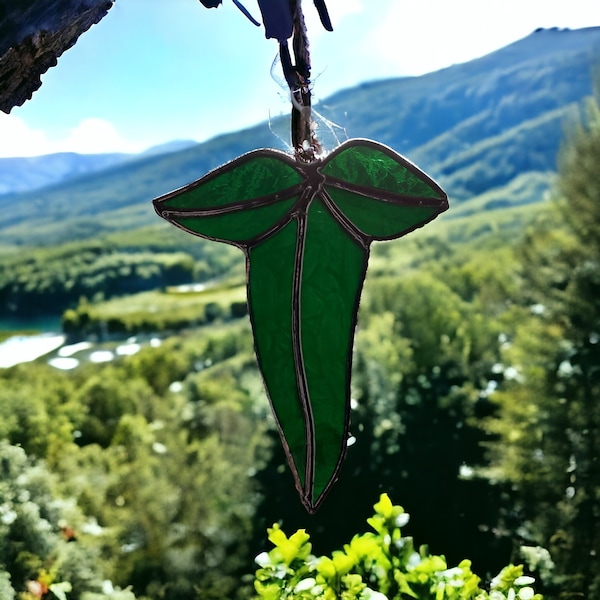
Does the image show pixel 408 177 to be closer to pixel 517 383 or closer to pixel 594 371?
pixel 594 371

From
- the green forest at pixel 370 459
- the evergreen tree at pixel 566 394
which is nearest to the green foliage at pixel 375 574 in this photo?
the green forest at pixel 370 459

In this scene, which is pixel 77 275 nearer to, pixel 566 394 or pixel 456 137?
pixel 566 394

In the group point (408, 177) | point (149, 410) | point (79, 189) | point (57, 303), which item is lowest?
point (149, 410)

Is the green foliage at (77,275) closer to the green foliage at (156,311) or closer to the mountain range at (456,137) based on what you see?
the green foliage at (156,311)

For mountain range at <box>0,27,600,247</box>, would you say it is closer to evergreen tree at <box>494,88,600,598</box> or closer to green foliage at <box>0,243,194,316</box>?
green foliage at <box>0,243,194,316</box>

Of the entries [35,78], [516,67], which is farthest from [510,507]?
[516,67]

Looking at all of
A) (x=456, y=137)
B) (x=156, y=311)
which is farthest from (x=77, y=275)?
(x=456, y=137)

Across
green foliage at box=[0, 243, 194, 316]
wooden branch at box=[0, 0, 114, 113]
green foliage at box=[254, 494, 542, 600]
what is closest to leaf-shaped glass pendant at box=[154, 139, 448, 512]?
wooden branch at box=[0, 0, 114, 113]
